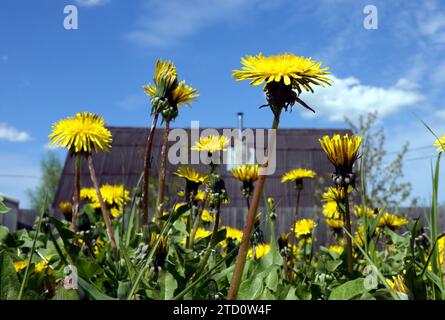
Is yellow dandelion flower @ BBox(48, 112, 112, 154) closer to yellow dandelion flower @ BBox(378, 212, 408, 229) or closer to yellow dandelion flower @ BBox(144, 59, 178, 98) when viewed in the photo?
yellow dandelion flower @ BBox(144, 59, 178, 98)

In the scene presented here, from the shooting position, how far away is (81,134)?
5.45 feet

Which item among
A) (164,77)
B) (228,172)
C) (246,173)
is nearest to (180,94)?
(164,77)

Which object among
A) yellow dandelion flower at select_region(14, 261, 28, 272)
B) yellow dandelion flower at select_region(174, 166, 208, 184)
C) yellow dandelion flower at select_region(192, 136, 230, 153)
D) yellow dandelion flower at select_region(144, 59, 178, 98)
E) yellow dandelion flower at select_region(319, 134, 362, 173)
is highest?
yellow dandelion flower at select_region(144, 59, 178, 98)

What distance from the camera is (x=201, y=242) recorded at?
1.61 metres

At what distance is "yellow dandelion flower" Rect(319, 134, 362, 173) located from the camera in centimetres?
121

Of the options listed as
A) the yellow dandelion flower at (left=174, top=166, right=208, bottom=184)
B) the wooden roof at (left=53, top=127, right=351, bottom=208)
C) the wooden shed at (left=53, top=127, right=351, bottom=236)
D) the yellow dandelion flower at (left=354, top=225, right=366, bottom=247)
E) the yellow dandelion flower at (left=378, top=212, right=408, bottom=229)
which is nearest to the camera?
the yellow dandelion flower at (left=354, top=225, right=366, bottom=247)

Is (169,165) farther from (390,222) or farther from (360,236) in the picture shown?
(360,236)

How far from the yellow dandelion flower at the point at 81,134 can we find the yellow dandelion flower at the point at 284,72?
84cm

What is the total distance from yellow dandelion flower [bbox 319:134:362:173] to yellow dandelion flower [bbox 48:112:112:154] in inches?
32.0

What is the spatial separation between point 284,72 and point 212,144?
97cm

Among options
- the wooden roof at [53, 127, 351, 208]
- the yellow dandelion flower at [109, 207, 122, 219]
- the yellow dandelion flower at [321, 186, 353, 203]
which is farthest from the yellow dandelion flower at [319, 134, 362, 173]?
the wooden roof at [53, 127, 351, 208]
